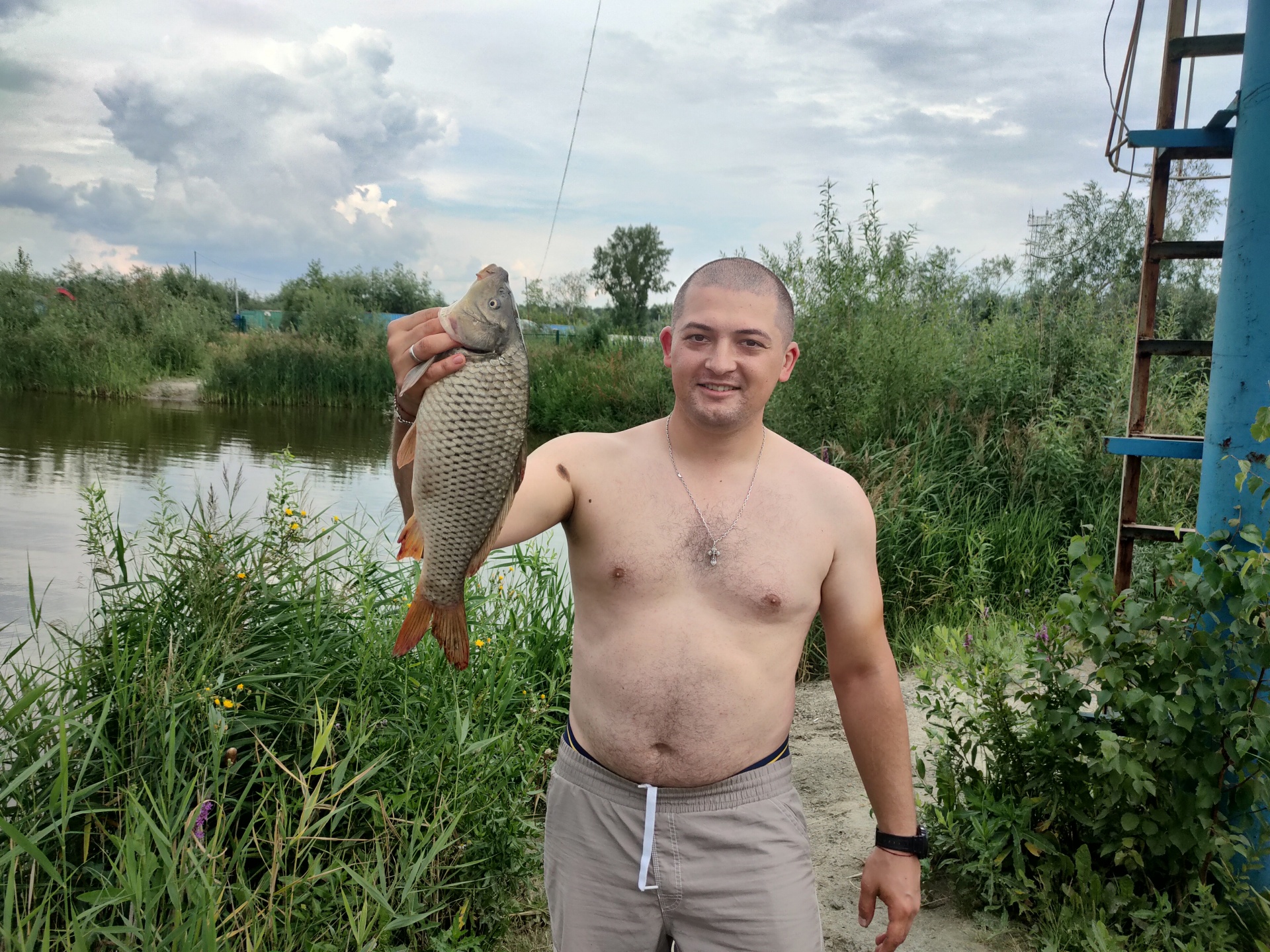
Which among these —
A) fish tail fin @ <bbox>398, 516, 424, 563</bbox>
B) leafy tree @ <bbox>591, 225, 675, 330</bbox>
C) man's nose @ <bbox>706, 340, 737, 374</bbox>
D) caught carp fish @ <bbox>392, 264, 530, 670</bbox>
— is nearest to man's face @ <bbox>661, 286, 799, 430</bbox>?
man's nose @ <bbox>706, 340, 737, 374</bbox>

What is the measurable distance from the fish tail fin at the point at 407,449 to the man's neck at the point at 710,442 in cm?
81

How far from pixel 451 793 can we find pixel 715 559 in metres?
1.66

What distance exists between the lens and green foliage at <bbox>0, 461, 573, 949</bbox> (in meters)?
2.66

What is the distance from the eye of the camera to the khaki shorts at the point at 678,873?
2033 mm

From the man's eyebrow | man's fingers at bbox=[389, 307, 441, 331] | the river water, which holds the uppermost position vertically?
the man's eyebrow

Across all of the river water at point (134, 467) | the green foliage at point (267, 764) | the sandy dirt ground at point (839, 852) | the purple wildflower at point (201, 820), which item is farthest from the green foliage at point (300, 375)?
the purple wildflower at point (201, 820)

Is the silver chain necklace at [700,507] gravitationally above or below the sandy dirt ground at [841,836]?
above

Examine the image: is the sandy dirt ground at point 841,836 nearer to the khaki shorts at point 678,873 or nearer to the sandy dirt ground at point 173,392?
the khaki shorts at point 678,873

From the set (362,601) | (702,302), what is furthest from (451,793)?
(702,302)

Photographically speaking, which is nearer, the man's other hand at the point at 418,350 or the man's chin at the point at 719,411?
the man's other hand at the point at 418,350

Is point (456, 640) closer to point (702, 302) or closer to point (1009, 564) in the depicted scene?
point (702, 302)

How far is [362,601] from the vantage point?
164 inches

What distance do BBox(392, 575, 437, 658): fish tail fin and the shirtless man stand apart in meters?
0.25

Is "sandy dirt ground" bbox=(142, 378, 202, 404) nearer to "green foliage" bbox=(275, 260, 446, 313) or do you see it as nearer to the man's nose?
"green foliage" bbox=(275, 260, 446, 313)
